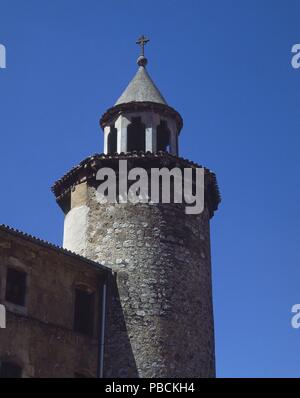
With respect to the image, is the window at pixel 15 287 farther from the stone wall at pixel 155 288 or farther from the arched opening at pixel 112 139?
the arched opening at pixel 112 139

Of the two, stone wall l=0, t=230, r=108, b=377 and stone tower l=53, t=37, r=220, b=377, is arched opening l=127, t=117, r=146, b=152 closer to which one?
stone tower l=53, t=37, r=220, b=377

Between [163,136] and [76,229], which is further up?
[163,136]

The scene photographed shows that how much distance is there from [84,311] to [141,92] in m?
9.84

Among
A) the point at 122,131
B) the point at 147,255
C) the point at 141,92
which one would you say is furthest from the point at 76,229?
the point at 141,92

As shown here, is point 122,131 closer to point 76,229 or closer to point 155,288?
point 76,229

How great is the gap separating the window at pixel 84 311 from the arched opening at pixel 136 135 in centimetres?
677

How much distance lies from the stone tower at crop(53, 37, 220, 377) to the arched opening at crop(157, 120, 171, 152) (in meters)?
0.07

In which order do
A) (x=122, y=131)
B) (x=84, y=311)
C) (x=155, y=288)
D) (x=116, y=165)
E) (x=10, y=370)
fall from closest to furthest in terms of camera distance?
(x=10, y=370), (x=84, y=311), (x=155, y=288), (x=116, y=165), (x=122, y=131)

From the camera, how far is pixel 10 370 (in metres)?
21.9

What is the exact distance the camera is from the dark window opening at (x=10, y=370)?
21.7m

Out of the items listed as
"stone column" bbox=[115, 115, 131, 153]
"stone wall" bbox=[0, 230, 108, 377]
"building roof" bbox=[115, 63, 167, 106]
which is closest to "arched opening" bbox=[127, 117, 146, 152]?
"stone column" bbox=[115, 115, 131, 153]

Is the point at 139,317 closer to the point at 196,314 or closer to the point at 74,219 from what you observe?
the point at 196,314
